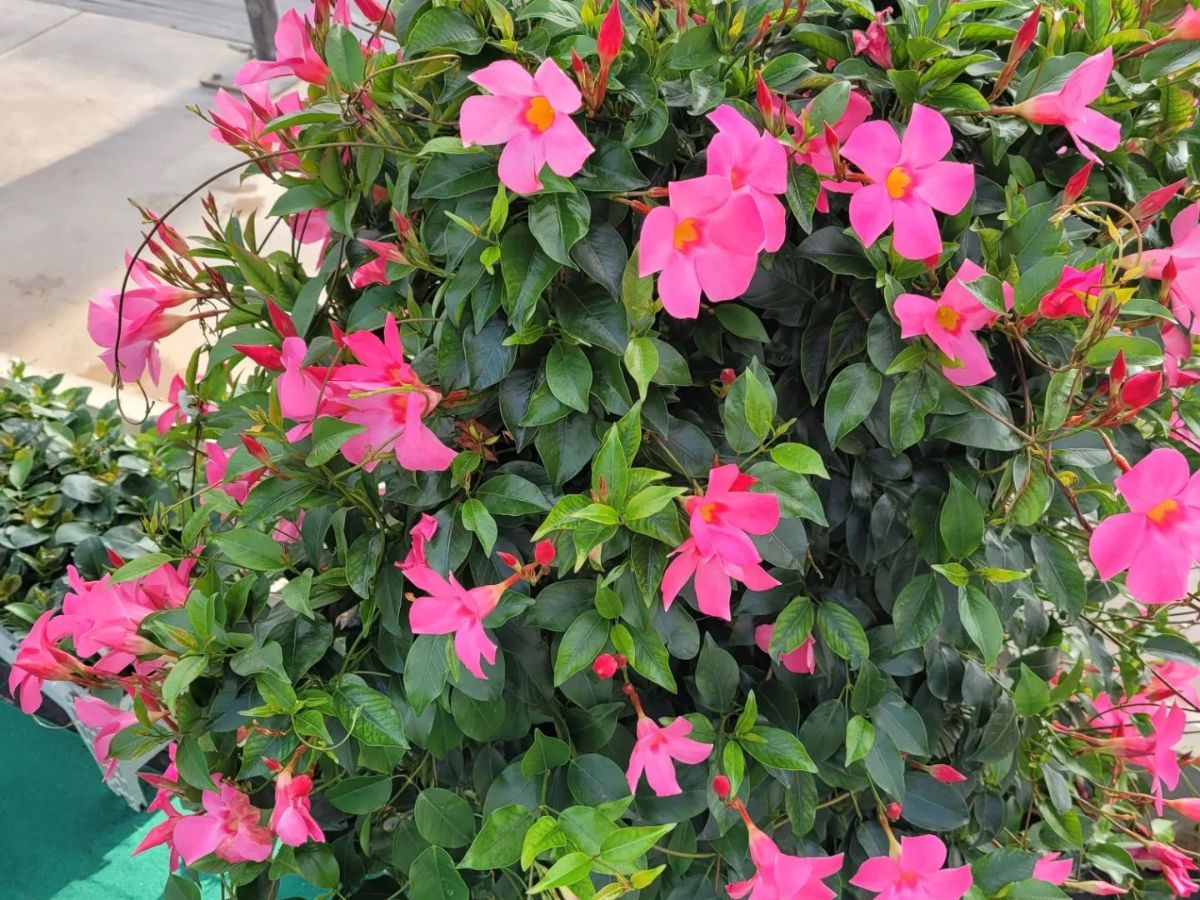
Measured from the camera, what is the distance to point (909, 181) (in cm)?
56

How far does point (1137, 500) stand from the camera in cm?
55

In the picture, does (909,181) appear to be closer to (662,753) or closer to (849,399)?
(849,399)

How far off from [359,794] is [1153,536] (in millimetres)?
555

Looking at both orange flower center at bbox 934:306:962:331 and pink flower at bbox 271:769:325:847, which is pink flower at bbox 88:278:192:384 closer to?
pink flower at bbox 271:769:325:847

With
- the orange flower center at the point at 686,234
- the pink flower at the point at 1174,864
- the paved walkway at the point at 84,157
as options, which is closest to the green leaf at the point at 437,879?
the orange flower center at the point at 686,234

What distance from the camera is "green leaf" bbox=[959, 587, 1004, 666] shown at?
24.9 inches

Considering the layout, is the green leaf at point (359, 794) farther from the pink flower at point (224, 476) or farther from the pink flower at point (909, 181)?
the pink flower at point (909, 181)

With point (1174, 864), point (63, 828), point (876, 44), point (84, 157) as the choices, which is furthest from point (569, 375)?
point (84, 157)

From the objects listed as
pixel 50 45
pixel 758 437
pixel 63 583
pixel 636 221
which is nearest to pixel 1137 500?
pixel 758 437

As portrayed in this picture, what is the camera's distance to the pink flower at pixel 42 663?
716 millimetres

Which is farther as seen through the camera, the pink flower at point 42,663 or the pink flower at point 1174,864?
the pink flower at point 1174,864

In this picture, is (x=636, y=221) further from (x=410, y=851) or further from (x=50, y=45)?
(x=50, y=45)

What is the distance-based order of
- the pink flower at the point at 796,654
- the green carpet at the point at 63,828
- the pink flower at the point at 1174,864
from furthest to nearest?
the green carpet at the point at 63,828 < the pink flower at the point at 1174,864 < the pink flower at the point at 796,654

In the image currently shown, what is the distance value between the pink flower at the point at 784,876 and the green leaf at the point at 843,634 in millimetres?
134
